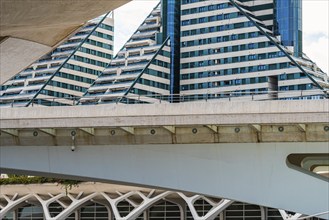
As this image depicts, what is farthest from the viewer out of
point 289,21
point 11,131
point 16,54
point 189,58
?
point 289,21

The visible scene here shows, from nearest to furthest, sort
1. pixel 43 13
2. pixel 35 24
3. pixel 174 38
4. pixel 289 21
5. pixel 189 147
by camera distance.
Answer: pixel 43 13 < pixel 35 24 < pixel 189 147 < pixel 174 38 < pixel 289 21

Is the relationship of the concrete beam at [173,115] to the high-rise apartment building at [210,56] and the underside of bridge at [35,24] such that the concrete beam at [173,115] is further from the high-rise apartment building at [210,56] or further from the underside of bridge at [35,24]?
the high-rise apartment building at [210,56]

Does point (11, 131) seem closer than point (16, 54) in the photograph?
No

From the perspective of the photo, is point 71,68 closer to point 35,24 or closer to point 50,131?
point 50,131

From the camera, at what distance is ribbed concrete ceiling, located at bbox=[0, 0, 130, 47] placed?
10.7m

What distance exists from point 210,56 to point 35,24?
359 feet

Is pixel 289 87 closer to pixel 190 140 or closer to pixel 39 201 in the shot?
pixel 39 201

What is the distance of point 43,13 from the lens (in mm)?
11438

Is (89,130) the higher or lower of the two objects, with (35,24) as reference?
lower

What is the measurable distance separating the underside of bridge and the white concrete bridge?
6.93 metres

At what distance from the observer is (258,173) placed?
2359 cm

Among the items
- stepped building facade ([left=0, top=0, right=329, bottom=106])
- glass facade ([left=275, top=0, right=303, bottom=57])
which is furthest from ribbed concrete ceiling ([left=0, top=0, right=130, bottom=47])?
glass facade ([left=275, top=0, right=303, bottom=57])

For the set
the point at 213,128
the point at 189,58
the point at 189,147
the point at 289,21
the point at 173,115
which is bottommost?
the point at 189,147

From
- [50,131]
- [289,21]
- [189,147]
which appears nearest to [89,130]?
[50,131]
